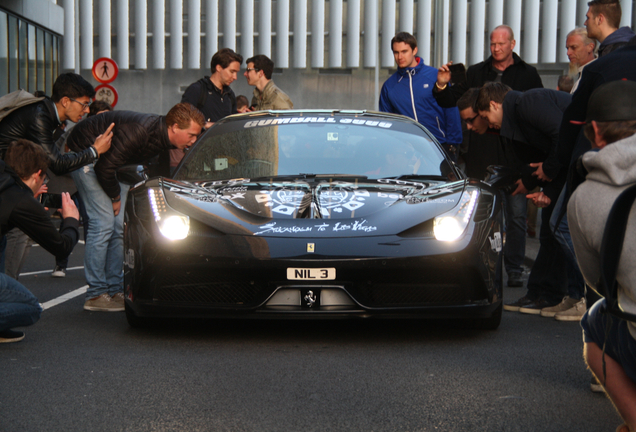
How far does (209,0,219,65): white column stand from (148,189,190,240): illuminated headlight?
2022cm

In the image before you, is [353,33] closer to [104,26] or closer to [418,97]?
[104,26]

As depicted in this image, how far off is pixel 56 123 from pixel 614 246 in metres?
4.36

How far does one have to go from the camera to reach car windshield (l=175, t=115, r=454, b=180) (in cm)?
522

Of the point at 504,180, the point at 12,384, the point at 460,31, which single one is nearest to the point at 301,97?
the point at 460,31

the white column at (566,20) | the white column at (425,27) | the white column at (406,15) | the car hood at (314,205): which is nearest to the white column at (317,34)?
the white column at (406,15)

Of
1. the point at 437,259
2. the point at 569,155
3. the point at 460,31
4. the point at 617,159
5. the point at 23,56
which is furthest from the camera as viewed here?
the point at 460,31

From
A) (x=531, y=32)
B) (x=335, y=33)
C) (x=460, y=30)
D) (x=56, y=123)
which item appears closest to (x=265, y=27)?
(x=335, y=33)

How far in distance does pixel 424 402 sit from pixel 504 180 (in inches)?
86.9

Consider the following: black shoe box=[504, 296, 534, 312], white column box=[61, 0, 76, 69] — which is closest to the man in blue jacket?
black shoe box=[504, 296, 534, 312]

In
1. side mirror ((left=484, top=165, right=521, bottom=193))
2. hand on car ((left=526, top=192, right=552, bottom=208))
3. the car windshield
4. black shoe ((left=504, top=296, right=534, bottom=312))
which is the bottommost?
black shoe ((left=504, top=296, right=534, bottom=312))

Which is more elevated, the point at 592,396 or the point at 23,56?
the point at 23,56

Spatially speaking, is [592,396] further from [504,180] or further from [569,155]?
[504,180]

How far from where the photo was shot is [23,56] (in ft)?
66.4

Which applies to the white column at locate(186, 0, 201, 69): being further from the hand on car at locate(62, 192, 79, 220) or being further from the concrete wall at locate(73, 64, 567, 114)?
the hand on car at locate(62, 192, 79, 220)
